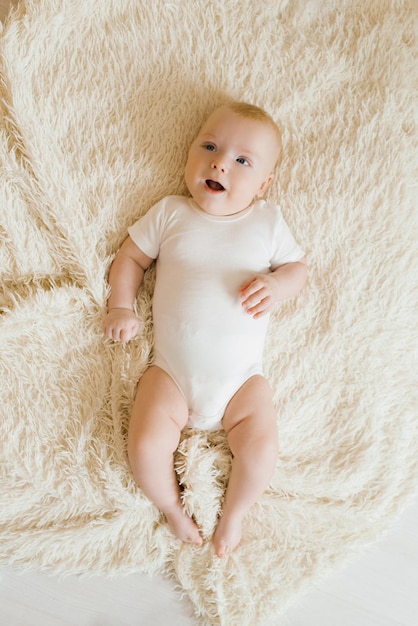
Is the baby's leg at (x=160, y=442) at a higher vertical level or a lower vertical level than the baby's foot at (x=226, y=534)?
higher

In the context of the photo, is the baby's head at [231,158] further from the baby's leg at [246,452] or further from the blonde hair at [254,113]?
the baby's leg at [246,452]

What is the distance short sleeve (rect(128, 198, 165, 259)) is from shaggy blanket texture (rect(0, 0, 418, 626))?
0.04 m

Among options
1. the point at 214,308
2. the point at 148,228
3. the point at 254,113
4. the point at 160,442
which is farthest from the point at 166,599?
the point at 254,113

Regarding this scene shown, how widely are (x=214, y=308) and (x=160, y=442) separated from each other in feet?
1.01

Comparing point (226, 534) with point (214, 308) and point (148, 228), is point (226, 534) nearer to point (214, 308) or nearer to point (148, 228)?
point (214, 308)

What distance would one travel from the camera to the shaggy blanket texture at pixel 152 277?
1.43 meters

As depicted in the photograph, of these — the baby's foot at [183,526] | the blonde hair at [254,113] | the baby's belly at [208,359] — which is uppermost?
the blonde hair at [254,113]

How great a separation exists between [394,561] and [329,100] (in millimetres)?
1086

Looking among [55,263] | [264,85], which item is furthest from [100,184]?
[264,85]

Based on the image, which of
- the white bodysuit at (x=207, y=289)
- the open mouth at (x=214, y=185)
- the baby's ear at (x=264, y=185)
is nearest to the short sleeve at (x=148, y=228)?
the white bodysuit at (x=207, y=289)

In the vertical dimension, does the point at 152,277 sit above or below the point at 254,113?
below

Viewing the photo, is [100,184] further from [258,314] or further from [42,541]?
[42,541]

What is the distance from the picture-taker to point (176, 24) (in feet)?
5.07

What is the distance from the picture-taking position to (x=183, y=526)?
4.68 feet
